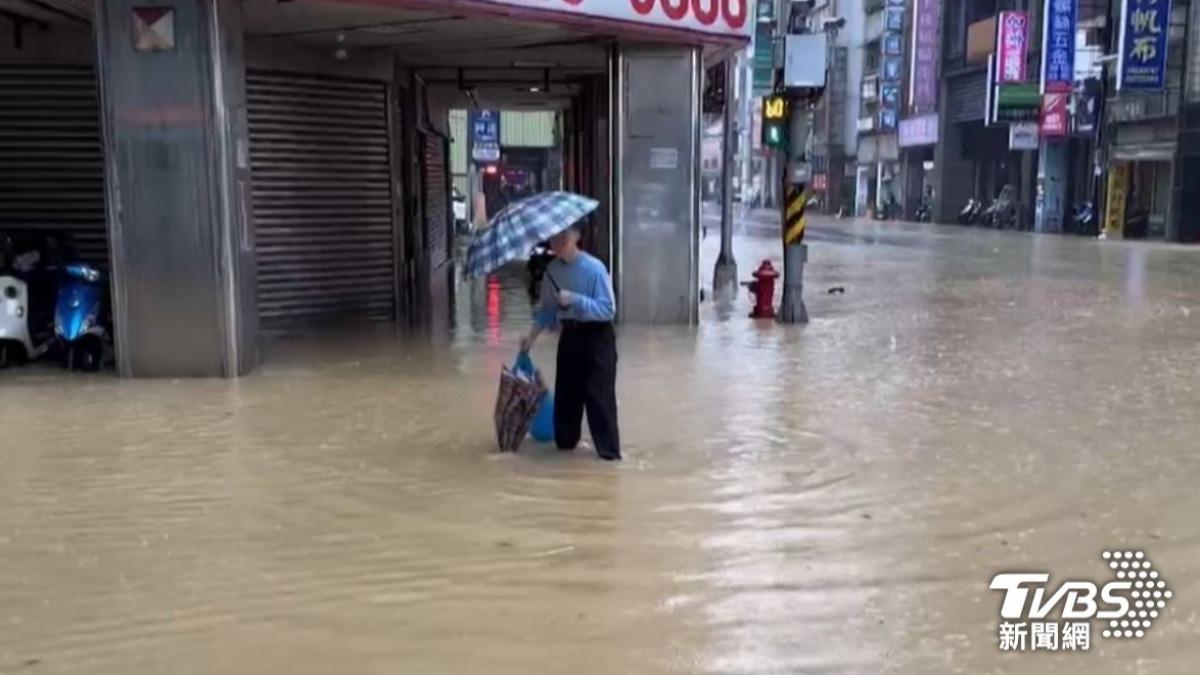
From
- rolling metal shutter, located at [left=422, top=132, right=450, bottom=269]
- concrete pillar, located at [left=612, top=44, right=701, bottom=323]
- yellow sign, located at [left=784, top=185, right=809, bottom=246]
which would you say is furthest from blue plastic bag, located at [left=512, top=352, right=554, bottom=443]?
rolling metal shutter, located at [left=422, top=132, right=450, bottom=269]

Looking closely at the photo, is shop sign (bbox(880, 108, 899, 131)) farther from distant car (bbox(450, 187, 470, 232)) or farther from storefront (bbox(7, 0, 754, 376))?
storefront (bbox(7, 0, 754, 376))

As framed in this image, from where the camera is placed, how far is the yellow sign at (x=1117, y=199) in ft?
→ 119

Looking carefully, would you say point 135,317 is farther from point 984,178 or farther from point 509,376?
point 984,178

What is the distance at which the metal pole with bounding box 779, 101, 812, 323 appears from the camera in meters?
13.9

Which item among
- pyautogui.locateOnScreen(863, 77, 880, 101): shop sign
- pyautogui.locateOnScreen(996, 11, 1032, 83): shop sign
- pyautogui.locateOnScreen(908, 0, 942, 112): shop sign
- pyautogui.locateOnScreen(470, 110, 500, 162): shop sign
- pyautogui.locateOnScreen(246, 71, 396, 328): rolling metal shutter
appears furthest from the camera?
pyautogui.locateOnScreen(863, 77, 880, 101): shop sign

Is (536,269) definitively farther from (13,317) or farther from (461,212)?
(461,212)

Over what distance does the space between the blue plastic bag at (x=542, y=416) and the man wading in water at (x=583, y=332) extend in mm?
165

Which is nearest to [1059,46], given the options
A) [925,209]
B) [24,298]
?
[925,209]

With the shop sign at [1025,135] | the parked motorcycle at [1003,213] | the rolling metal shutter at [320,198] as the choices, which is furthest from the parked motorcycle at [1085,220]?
the rolling metal shutter at [320,198]

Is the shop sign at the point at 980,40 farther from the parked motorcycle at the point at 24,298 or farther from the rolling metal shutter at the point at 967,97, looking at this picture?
the parked motorcycle at the point at 24,298

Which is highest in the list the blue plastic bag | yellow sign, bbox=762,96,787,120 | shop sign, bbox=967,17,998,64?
shop sign, bbox=967,17,998,64

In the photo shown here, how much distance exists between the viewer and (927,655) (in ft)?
13.9

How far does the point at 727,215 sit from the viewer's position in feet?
62.7

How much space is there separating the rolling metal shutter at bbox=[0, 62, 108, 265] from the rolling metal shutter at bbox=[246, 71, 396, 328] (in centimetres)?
166
